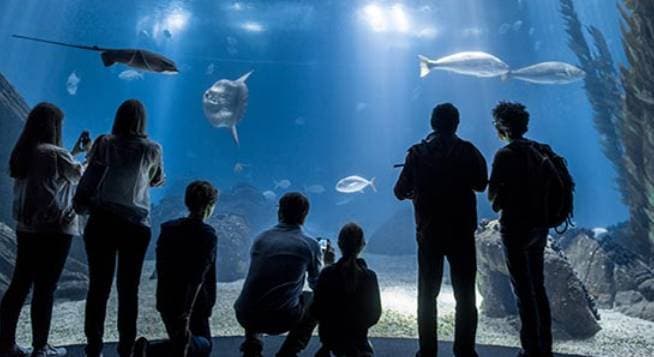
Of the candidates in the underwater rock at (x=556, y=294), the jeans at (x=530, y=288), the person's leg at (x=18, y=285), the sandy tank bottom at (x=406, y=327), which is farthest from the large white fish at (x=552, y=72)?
the person's leg at (x=18, y=285)

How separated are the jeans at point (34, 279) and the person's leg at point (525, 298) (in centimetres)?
322

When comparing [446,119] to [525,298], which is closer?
[525,298]

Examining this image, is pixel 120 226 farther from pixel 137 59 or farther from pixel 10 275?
pixel 10 275

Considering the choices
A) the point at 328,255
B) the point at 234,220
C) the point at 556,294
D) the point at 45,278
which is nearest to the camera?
the point at 45,278

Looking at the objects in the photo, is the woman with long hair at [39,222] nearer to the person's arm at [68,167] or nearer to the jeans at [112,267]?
the person's arm at [68,167]

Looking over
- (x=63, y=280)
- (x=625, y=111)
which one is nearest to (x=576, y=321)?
(x=625, y=111)

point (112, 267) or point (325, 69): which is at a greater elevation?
point (325, 69)

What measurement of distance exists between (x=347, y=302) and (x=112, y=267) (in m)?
Result: 1.57

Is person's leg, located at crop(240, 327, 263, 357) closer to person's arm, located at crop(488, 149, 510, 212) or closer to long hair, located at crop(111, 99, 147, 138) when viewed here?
long hair, located at crop(111, 99, 147, 138)

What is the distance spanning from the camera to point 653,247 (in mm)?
8266

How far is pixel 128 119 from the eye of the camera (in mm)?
2941

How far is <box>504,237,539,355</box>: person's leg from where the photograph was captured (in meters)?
2.80

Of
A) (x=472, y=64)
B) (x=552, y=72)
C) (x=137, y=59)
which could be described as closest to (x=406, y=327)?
(x=137, y=59)

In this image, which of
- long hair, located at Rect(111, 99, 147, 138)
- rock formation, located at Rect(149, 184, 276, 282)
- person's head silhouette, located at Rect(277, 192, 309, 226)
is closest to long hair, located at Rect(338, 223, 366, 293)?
person's head silhouette, located at Rect(277, 192, 309, 226)
